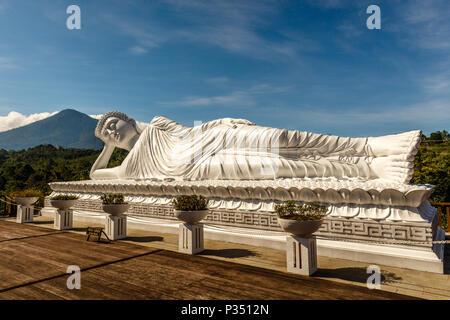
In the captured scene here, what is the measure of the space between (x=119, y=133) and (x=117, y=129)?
6.5 inches

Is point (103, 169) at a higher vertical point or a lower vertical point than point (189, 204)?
higher

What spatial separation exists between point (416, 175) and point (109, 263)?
15.5 metres

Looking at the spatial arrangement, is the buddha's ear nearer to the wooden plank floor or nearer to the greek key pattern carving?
the greek key pattern carving

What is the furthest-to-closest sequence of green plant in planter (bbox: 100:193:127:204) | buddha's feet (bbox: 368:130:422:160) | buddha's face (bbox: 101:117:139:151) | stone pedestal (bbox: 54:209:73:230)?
buddha's face (bbox: 101:117:139:151)
stone pedestal (bbox: 54:209:73:230)
green plant in planter (bbox: 100:193:127:204)
buddha's feet (bbox: 368:130:422:160)

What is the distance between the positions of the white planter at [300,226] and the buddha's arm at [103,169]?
7.94m

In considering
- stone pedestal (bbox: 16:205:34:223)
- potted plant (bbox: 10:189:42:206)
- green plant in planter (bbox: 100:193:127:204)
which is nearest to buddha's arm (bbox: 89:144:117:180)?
potted plant (bbox: 10:189:42:206)

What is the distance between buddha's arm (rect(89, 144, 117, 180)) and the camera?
10288 millimetres

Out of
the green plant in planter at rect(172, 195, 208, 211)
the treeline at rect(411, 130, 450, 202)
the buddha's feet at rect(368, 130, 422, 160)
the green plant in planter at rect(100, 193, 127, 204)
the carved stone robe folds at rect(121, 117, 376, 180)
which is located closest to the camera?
the green plant in planter at rect(172, 195, 208, 211)

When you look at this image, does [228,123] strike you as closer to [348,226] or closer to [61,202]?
[348,226]

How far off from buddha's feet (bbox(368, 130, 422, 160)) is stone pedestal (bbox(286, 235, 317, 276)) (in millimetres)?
3209

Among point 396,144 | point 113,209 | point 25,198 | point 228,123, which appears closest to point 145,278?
point 113,209

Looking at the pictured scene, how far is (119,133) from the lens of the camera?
1051 cm
